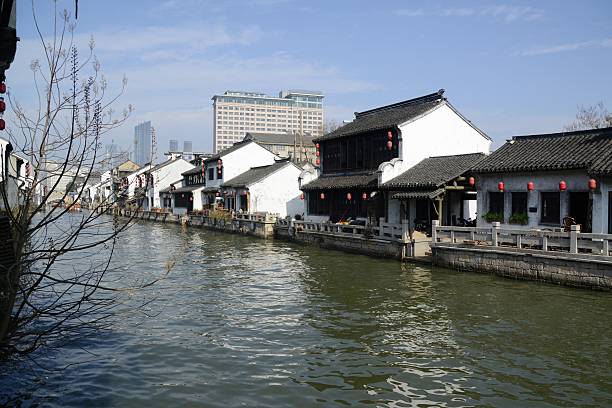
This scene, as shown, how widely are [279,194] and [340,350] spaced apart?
1319 inches

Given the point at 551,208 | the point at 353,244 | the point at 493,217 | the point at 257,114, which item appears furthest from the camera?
the point at 257,114

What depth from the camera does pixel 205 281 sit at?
19.4m

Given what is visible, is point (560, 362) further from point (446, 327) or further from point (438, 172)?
point (438, 172)

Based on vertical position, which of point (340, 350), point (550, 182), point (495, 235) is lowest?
point (340, 350)

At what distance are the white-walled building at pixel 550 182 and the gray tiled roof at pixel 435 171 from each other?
137cm

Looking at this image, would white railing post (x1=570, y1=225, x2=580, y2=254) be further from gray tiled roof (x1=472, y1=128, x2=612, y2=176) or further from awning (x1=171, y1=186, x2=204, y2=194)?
awning (x1=171, y1=186, x2=204, y2=194)

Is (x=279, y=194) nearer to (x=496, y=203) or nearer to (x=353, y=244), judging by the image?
(x=353, y=244)

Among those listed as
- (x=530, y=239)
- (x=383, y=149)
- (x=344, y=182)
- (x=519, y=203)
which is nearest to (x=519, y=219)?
(x=519, y=203)

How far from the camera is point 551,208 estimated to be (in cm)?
2011

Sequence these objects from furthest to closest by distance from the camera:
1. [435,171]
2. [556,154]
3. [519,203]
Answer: [435,171]
[519,203]
[556,154]

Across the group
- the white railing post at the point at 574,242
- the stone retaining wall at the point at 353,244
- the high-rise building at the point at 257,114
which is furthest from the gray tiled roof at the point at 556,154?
the high-rise building at the point at 257,114

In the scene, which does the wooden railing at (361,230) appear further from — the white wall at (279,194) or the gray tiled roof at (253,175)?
the gray tiled roof at (253,175)

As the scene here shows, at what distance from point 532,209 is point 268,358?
1398cm

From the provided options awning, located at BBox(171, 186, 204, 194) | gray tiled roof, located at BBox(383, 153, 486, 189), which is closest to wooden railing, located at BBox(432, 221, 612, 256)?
gray tiled roof, located at BBox(383, 153, 486, 189)
